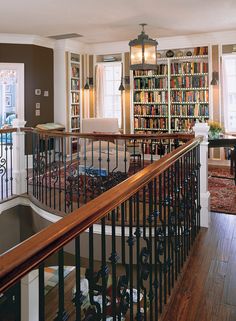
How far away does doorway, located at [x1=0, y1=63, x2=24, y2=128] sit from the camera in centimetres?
758

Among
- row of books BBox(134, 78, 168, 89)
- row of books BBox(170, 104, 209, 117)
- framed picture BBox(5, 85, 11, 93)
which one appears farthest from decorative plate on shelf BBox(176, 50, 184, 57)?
framed picture BBox(5, 85, 11, 93)

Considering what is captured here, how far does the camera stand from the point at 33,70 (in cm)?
763

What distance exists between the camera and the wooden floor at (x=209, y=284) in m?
2.14

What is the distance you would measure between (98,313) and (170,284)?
123cm

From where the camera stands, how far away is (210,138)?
5.53 metres

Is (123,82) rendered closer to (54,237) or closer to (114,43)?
(114,43)

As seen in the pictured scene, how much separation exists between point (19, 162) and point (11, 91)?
117 inches

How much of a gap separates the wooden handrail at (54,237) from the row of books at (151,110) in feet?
21.8

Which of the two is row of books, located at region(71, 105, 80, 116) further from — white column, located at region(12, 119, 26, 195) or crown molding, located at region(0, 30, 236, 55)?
white column, located at region(12, 119, 26, 195)

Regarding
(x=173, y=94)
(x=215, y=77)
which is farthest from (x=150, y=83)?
(x=215, y=77)

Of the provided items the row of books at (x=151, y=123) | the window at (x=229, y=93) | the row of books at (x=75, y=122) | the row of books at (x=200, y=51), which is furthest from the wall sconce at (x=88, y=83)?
the window at (x=229, y=93)

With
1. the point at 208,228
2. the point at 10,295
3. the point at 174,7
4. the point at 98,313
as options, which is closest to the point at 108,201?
the point at 98,313

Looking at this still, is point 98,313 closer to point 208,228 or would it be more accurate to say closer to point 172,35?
point 208,228

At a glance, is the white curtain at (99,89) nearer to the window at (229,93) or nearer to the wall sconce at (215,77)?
the wall sconce at (215,77)
